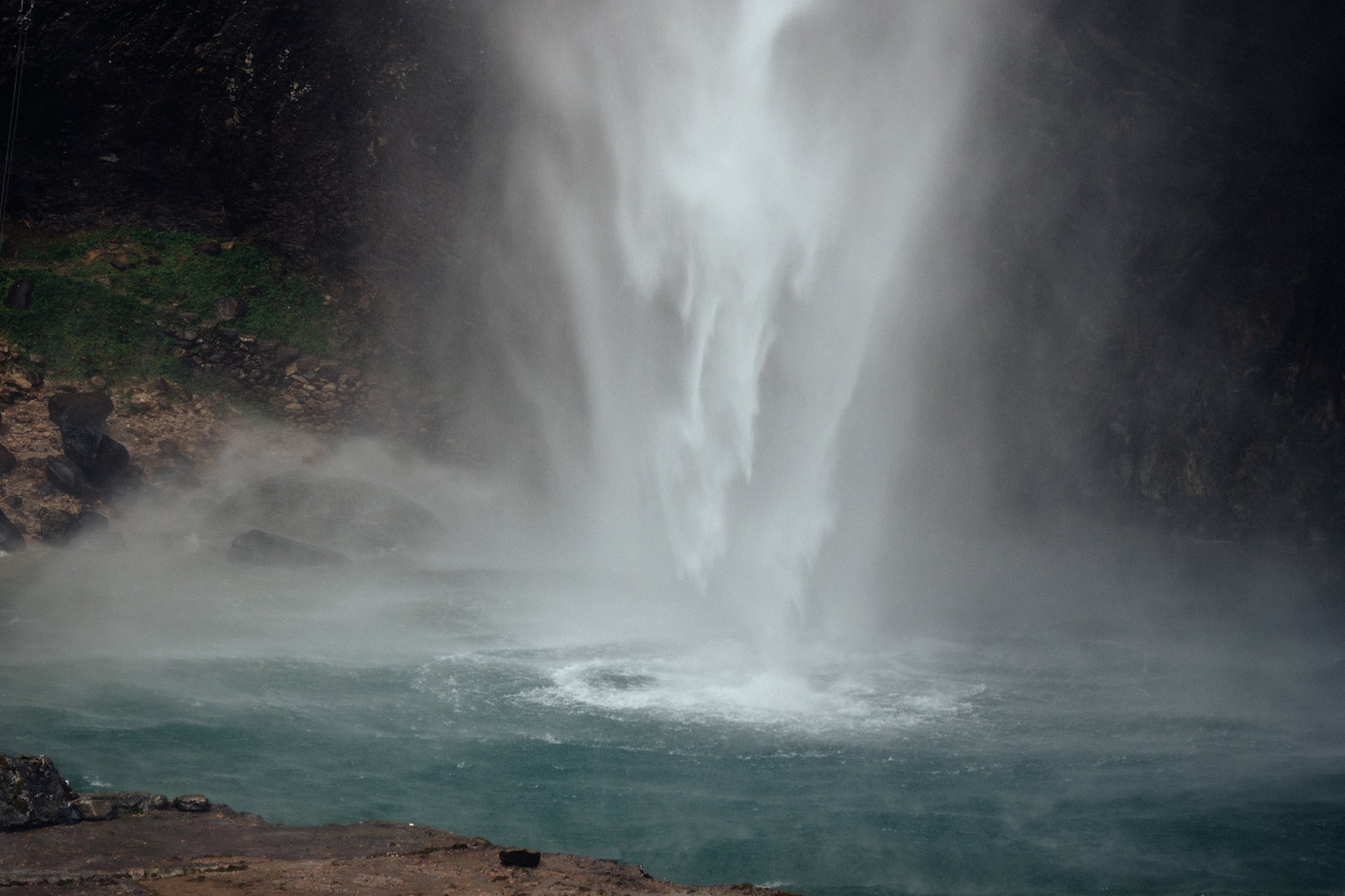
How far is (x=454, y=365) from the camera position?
3947 cm

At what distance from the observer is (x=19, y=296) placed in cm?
3447

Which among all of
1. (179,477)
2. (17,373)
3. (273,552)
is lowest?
(273,552)

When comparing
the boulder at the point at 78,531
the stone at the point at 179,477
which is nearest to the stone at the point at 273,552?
the boulder at the point at 78,531

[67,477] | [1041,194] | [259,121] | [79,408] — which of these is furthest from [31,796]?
[1041,194]

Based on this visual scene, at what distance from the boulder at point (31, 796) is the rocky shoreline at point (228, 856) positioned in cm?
1

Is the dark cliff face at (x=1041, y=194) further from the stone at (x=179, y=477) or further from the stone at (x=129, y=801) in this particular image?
the stone at (x=129, y=801)

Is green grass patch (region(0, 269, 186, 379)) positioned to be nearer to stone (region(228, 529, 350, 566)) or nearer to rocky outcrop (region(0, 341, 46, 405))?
rocky outcrop (region(0, 341, 46, 405))

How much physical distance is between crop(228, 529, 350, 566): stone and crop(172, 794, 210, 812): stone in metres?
15.3

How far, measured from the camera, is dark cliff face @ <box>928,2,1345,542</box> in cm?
3073

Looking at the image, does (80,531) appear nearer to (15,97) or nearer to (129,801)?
(15,97)

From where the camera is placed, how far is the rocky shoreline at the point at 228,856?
1088cm

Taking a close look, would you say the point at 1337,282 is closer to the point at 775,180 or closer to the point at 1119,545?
the point at 1119,545

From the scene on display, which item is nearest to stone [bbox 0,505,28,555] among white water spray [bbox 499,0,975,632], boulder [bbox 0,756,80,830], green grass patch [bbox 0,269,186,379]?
green grass patch [bbox 0,269,186,379]

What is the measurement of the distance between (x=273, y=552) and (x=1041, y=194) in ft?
82.8
